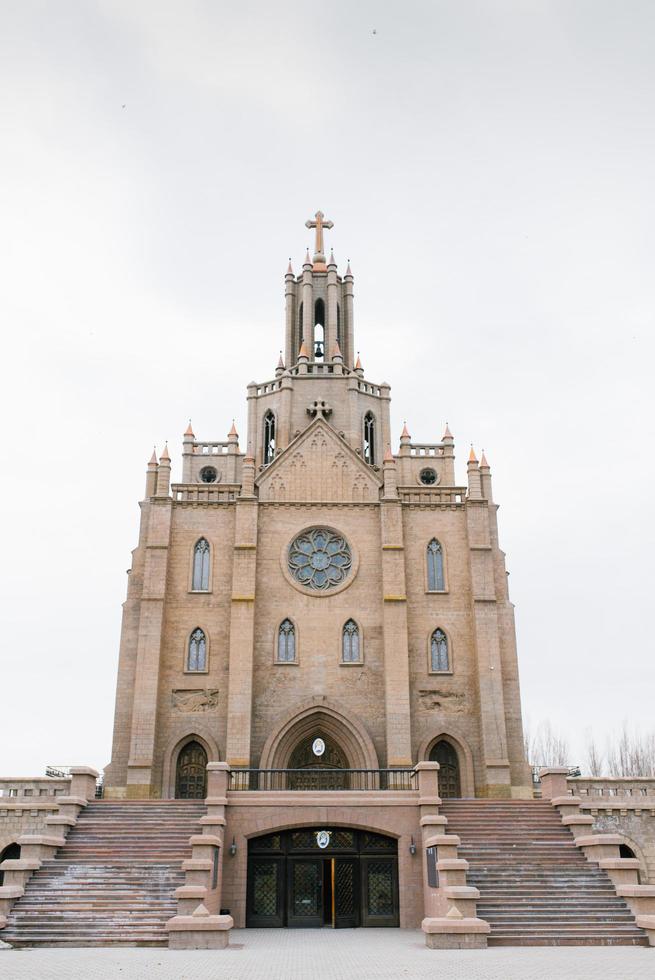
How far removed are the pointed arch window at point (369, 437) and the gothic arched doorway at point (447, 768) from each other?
49.6 feet

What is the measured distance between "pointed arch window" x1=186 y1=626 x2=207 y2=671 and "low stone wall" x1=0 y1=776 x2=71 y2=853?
23.2ft

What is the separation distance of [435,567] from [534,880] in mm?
15960

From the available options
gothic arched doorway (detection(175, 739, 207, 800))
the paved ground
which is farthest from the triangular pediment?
the paved ground

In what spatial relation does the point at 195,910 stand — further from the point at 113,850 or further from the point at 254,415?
the point at 254,415

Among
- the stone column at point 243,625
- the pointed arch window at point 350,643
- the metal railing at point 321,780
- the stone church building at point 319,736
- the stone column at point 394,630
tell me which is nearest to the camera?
the stone church building at point 319,736

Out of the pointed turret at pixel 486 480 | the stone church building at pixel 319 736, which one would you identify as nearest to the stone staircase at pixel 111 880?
the stone church building at pixel 319 736

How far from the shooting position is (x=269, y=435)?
44.8 m

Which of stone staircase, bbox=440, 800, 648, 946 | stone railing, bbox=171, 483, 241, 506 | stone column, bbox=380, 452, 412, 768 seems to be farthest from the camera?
stone railing, bbox=171, 483, 241, 506

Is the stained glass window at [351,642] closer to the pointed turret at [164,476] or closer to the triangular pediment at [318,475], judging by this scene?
the triangular pediment at [318,475]

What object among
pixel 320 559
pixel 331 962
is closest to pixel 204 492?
pixel 320 559

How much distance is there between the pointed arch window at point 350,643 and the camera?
35.5 metres

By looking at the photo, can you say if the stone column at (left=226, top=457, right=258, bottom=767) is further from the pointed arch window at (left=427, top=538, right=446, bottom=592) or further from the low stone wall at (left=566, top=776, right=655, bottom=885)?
the low stone wall at (left=566, top=776, right=655, bottom=885)

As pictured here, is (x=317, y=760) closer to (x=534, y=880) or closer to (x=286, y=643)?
(x=286, y=643)

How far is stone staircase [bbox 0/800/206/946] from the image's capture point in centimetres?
2056
